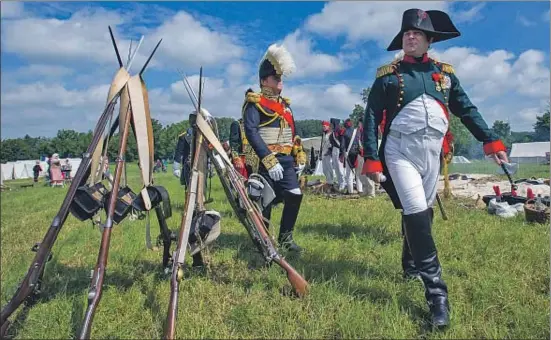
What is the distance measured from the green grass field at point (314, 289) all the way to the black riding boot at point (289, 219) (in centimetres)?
23

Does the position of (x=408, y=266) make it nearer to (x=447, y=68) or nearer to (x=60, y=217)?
(x=447, y=68)

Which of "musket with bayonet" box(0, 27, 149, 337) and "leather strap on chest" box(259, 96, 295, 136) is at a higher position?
"leather strap on chest" box(259, 96, 295, 136)

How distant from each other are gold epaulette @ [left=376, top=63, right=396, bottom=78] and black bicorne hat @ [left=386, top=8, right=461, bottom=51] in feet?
0.96

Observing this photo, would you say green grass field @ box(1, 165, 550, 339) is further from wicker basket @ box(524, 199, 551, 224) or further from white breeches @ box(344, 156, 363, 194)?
white breeches @ box(344, 156, 363, 194)

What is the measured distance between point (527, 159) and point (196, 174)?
41613 mm

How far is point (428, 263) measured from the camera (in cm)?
315

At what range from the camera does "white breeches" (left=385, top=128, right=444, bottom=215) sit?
3307mm

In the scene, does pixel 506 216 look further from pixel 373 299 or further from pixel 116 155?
pixel 116 155

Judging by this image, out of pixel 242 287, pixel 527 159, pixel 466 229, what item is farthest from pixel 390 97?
pixel 527 159

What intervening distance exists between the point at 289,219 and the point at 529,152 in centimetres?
4164

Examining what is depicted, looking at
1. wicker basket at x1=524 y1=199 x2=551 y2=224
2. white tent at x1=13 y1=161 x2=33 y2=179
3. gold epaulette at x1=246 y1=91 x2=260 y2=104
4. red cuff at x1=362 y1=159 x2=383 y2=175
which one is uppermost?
gold epaulette at x1=246 y1=91 x2=260 y2=104

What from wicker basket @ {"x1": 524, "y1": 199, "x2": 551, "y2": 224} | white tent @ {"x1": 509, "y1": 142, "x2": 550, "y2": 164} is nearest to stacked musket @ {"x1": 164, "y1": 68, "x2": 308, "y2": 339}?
wicker basket @ {"x1": 524, "y1": 199, "x2": 551, "y2": 224}

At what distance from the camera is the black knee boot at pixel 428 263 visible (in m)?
2.96

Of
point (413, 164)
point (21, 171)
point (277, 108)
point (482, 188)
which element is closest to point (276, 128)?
point (277, 108)
